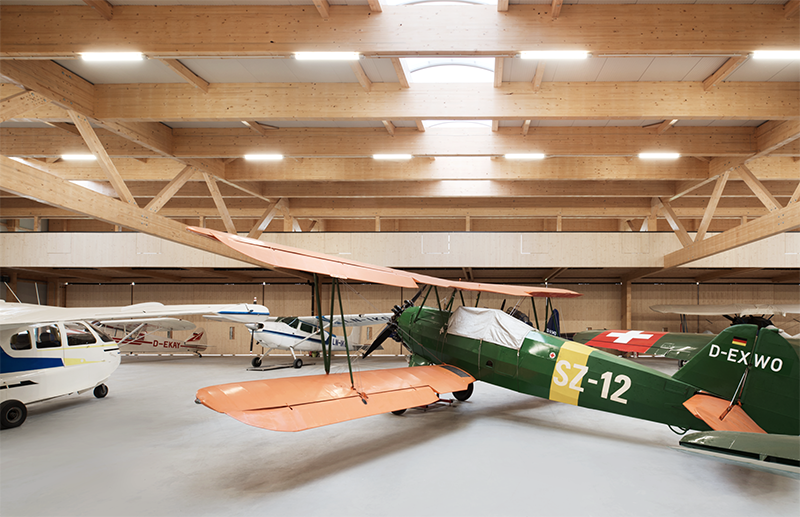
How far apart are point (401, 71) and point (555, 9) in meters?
1.99

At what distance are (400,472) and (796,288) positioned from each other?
16625 millimetres

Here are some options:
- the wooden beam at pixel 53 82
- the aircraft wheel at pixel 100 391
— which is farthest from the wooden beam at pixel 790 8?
the aircraft wheel at pixel 100 391

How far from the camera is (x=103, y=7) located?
4.46 m

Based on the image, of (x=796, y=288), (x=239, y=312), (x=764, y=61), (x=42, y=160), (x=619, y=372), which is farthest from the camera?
(x=796, y=288)

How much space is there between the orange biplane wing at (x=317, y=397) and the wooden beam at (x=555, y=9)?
4418mm

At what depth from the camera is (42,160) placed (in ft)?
31.8

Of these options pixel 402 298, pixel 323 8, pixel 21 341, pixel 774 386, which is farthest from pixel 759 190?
pixel 21 341

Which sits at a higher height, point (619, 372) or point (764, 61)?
point (764, 61)

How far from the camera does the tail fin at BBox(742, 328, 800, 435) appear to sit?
3.58 meters

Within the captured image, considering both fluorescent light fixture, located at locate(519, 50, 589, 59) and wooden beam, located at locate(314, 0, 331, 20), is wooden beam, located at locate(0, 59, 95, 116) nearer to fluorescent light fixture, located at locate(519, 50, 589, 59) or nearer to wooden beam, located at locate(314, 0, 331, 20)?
wooden beam, located at locate(314, 0, 331, 20)

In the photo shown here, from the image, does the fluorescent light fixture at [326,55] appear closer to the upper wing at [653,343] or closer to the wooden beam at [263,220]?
the wooden beam at [263,220]

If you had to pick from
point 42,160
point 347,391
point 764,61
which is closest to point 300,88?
point 347,391

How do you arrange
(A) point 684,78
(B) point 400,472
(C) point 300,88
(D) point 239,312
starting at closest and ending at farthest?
(B) point 400,472
(A) point 684,78
(C) point 300,88
(D) point 239,312

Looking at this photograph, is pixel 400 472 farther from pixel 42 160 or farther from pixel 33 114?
pixel 42 160
